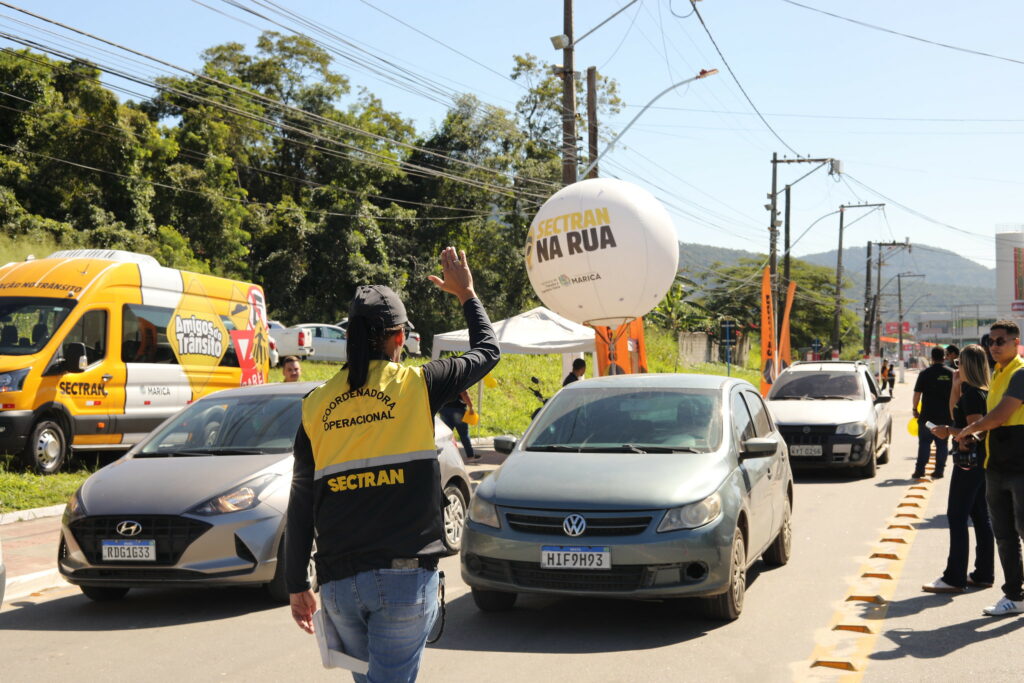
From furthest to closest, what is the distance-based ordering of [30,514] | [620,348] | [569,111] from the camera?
[569,111]
[620,348]
[30,514]

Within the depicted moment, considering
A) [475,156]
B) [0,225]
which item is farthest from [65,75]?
[475,156]

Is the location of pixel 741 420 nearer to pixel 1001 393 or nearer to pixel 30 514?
pixel 1001 393

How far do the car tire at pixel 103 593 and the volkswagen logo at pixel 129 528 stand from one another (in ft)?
2.44

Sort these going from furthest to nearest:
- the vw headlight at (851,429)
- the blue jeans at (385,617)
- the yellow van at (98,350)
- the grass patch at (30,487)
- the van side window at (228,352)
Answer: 1. the van side window at (228,352)
2. the vw headlight at (851,429)
3. the yellow van at (98,350)
4. the grass patch at (30,487)
5. the blue jeans at (385,617)

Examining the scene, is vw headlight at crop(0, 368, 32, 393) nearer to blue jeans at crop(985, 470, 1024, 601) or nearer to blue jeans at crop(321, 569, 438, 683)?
blue jeans at crop(985, 470, 1024, 601)

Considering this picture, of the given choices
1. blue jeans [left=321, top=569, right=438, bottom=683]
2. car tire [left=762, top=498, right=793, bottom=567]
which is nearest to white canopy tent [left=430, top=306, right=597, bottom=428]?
car tire [left=762, top=498, right=793, bottom=567]

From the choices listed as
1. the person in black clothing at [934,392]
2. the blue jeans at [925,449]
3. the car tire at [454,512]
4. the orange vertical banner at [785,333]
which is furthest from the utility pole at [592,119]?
the orange vertical banner at [785,333]

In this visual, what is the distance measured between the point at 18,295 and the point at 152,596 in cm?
766

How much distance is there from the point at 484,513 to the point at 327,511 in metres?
3.59

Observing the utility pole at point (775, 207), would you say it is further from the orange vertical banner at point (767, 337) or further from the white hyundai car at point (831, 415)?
the white hyundai car at point (831, 415)

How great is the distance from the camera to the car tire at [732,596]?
665 centimetres

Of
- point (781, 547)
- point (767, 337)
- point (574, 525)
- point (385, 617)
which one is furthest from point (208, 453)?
point (767, 337)

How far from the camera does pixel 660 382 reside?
824 cm

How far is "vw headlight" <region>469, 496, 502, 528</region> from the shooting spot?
22.1 feet
